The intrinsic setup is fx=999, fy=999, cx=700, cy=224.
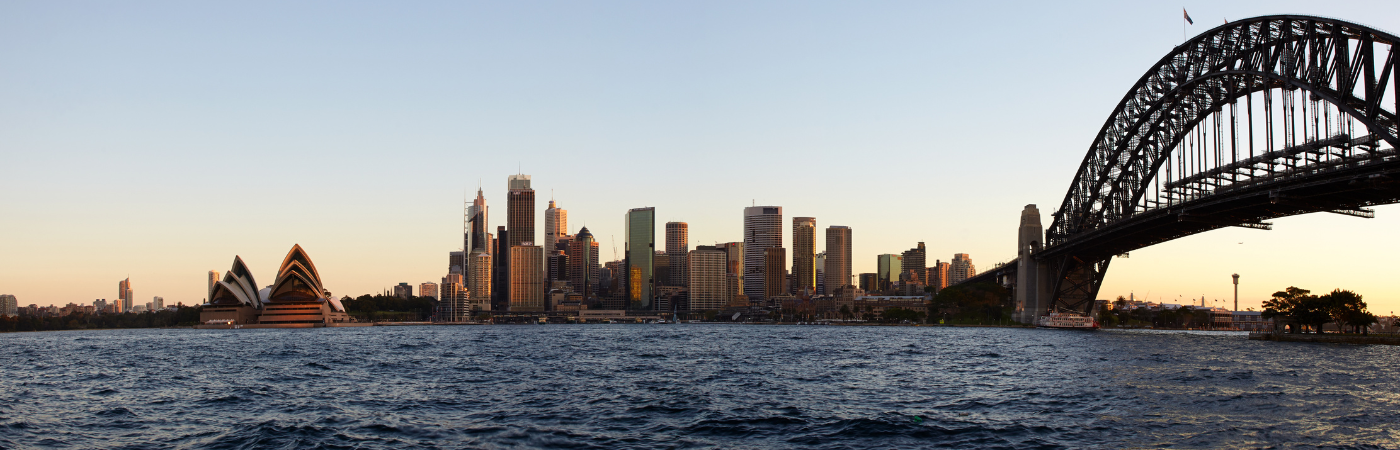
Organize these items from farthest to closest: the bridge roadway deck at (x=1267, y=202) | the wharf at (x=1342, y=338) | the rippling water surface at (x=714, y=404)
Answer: the wharf at (x=1342, y=338) < the bridge roadway deck at (x=1267, y=202) < the rippling water surface at (x=714, y=404)

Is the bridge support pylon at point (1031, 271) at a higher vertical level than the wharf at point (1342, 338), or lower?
higher

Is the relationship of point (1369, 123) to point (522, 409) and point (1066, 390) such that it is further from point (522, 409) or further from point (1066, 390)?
point (522, 409)

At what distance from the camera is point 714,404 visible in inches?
1238

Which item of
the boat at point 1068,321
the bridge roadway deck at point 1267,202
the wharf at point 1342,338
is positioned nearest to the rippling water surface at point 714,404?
the bridge roadway deck at point 1267,202

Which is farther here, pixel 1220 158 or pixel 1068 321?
pixel 1068 321

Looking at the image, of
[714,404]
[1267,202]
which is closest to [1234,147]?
[1267,202]

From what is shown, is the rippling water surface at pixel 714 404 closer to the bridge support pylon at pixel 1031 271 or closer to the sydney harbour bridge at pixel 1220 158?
the sydney harbour bridge at pixel 1220 158

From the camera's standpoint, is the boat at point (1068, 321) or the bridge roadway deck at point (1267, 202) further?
the boat at point (1068, 321)

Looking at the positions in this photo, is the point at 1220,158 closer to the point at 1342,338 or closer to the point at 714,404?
the point at 1342,338

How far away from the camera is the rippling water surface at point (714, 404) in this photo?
24.4m

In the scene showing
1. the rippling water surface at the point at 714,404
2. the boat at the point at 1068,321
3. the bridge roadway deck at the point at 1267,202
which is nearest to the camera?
the rippling water surface at the point at 714,404

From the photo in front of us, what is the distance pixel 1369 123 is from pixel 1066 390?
31263 millimetres

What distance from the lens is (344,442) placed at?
23.9 m

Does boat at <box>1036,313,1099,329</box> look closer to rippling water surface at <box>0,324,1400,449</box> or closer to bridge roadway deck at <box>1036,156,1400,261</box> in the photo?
bridge roadway deck at <box>1036,156,1400,261</box>
